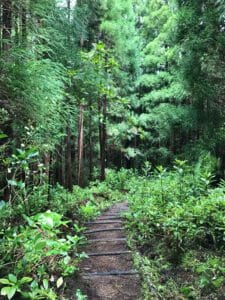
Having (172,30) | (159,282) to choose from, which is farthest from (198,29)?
(159,282)

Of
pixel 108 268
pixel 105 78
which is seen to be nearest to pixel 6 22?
pixel 108 268

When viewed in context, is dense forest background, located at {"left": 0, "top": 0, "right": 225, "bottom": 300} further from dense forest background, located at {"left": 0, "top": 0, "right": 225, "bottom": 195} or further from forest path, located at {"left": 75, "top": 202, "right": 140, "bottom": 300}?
forest path, located at {"left": 75, "top": 202, "right": 140, "bottom": 300}

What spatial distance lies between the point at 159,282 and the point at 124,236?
5.01 ft

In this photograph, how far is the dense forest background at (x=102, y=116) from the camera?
3.71 meters

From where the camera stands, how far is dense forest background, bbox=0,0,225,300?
371 centimetres

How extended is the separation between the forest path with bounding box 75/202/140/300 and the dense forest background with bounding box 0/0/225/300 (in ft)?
1.01

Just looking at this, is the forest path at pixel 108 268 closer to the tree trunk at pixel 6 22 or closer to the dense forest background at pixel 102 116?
the dense forest background at pixel 102 116

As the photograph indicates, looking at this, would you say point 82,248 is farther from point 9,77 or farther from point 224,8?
point 224,8

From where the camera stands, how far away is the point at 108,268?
399 cm

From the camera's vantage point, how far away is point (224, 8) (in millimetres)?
7199

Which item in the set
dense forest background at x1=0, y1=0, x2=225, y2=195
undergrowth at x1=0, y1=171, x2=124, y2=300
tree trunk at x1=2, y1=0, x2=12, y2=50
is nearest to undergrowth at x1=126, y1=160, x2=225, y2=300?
undergrowth at x1=0, y1=171, x2=124, y2=300

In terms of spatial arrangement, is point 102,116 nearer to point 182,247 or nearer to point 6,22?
point 6,22

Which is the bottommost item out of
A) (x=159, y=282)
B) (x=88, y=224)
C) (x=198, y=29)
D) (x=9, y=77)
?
(x=88, y=224)

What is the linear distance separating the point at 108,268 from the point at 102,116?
701cm
